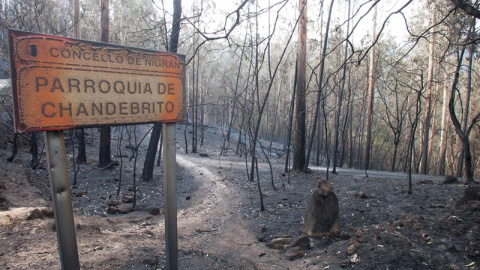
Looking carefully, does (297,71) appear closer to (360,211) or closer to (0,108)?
(360,211)

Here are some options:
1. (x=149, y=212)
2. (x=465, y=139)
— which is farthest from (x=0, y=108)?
(x=465, y=139)

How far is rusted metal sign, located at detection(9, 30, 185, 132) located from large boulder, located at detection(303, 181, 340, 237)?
343 centimetres

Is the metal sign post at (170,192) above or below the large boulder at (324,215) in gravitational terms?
above

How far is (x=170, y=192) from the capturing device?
275cm

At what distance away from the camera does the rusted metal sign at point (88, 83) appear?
6.19 feet

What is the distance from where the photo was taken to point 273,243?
5184 mm

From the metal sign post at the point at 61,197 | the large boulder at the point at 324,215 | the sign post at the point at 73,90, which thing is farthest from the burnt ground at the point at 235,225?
the sign post at the point at 73,90

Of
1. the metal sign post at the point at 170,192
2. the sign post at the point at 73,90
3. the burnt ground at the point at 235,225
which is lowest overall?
the burnt ground at the point at 235,225

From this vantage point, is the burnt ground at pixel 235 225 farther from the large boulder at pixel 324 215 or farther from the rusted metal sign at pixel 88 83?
the rusted metal sign at pixel 88 83

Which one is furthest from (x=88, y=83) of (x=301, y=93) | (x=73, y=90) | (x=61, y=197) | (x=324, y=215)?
(x=301, y=93)

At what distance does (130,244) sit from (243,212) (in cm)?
373

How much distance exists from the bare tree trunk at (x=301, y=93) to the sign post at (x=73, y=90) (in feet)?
26.6

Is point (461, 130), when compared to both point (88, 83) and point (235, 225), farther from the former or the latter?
point (88, 83)

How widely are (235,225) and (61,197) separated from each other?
5.00 m
